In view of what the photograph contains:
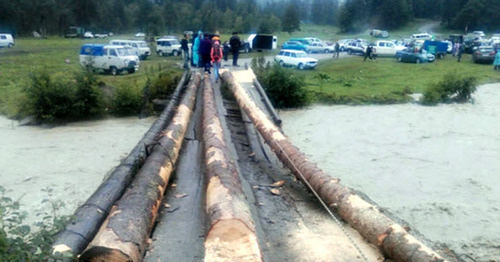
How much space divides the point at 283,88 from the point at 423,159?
7722mm

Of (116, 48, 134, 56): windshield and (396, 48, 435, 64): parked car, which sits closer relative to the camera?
(116, 48, 134, 56): windshield

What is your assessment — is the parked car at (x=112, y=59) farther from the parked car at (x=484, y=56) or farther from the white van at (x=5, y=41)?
the parked car at (x=484, y=56)

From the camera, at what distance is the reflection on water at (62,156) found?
9281 millimetres

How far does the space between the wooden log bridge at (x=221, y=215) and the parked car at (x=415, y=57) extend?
101 ft

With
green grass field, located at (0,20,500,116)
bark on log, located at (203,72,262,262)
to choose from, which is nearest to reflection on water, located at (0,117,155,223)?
green grass field, located at (0,20,500,116)

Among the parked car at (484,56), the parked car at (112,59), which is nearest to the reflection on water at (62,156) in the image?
the parked car at (112,59)

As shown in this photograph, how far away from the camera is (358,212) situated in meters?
5.91

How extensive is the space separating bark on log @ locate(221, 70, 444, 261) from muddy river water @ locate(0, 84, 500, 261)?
1.95 meters

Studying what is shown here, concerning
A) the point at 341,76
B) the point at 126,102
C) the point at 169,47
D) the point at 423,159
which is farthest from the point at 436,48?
the point at 126,102

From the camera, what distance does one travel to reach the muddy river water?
8.30 meters

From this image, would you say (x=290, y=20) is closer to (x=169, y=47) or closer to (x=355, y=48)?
(x=355, y=48)

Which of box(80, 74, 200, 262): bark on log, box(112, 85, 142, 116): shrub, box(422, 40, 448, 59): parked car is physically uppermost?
box(422, 40, 448, 59): parked car

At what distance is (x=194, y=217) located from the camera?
20.3ft

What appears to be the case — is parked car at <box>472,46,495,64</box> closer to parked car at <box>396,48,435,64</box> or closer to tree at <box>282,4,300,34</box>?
parked car at <box>396,48,435,64</box>
